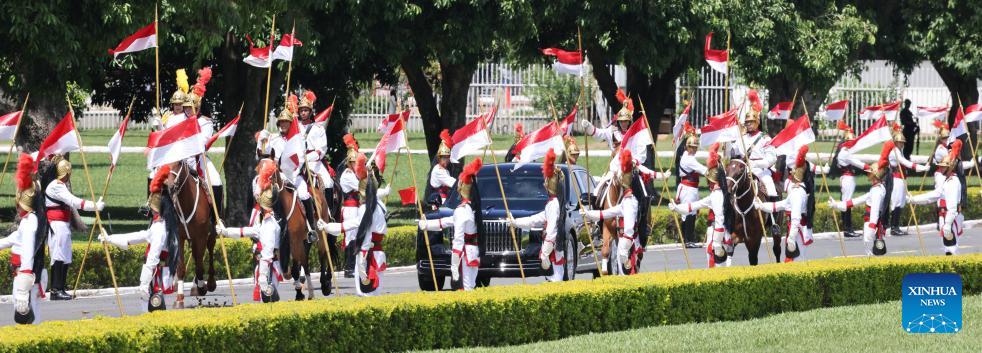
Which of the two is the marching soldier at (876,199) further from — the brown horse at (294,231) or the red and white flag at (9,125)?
the red and white flag at (9,125)

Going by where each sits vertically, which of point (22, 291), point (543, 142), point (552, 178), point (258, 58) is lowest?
point (22, 291)

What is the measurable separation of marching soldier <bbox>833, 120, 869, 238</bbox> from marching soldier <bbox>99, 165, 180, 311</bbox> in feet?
34.7

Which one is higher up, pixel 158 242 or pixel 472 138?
pixel 472 138

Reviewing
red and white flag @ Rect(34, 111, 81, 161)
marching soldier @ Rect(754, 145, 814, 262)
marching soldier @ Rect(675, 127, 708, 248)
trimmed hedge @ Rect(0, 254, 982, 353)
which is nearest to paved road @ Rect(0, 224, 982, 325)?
marching soldier @ Rect(675, 127, 708, 248)

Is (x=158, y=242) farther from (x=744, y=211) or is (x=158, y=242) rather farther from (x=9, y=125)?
(x=744, y=211)

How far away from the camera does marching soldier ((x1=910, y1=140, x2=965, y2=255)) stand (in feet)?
→ 75.6

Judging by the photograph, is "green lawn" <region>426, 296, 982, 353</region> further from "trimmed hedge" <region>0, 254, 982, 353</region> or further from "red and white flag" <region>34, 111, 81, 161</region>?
"red and white flag" <region>34, 111, 81, 161</region>

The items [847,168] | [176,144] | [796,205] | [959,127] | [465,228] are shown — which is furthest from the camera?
[847,168]

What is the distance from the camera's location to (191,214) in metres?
18.0

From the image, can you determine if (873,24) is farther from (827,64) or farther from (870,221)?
(870,221)

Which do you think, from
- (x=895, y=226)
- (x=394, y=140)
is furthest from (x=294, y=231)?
(x=895, y=226)

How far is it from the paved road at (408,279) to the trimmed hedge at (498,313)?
3.58m

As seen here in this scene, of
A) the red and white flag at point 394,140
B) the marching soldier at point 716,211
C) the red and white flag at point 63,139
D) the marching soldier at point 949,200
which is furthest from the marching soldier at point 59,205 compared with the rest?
the marching soldier at point 949,200

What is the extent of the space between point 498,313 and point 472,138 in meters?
5.06
